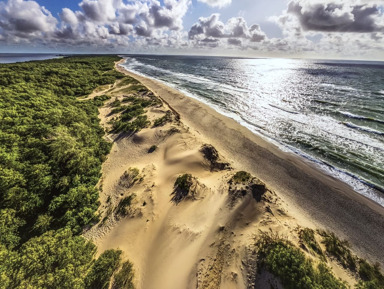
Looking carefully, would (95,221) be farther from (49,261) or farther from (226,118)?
(226,118)

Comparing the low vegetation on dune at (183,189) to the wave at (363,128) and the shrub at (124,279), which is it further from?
the wave at (363,128)

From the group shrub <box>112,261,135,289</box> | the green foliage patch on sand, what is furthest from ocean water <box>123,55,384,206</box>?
shrub <box>112,261,135,289</box>

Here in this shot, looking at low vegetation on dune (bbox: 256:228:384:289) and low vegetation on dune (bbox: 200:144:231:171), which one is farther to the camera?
low vegetation on dune (bbox: 200:144:231:171)

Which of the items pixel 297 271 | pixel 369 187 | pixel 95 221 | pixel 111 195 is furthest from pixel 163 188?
pixel 369 187

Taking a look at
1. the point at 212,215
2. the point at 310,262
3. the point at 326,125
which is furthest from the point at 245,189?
the point at 326,125

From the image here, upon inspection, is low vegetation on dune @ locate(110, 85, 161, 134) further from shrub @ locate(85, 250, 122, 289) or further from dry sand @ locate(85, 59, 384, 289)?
shrub @ locate(85, 250, 122, 289)

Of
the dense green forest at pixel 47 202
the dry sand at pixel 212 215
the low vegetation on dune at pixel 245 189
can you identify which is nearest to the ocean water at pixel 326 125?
the dry sand at pixel 212 215
